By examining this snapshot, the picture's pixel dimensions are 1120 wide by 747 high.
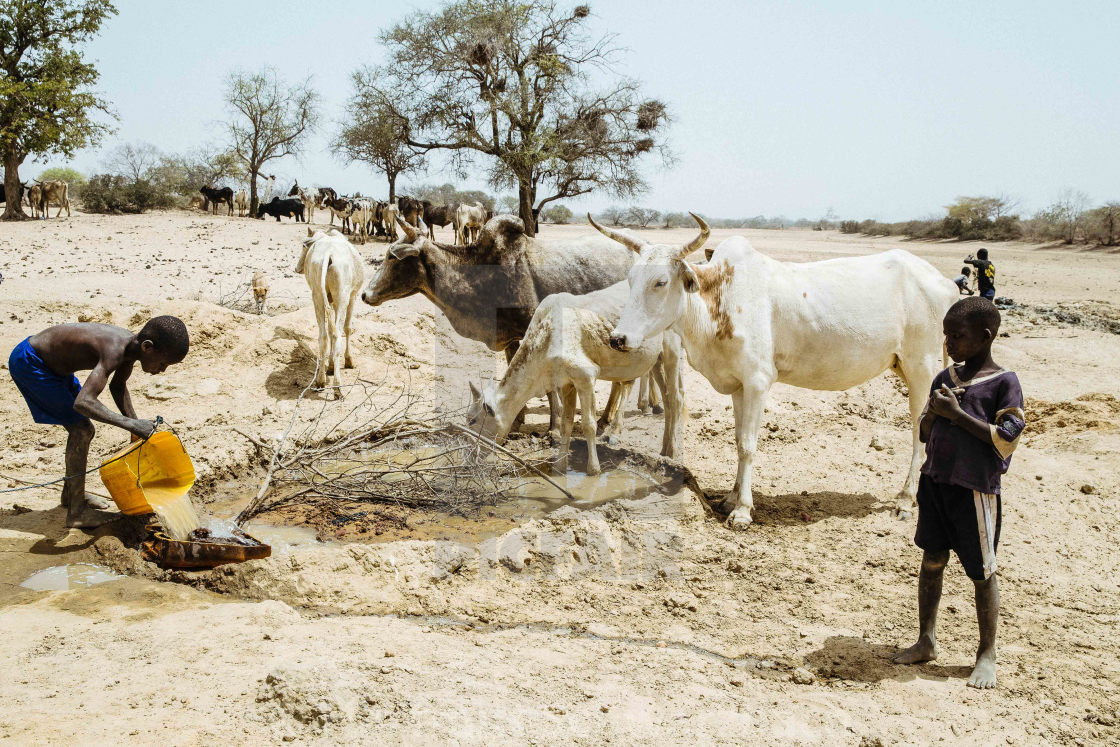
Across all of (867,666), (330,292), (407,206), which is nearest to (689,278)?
(867,666)

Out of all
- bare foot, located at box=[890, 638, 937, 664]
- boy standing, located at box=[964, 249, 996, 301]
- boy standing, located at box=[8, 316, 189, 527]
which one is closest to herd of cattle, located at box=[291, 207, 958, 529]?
bare foot, located at box=[890, 638, 937, 664]

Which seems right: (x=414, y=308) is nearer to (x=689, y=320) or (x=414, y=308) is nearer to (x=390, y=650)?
(x=689, y=320)

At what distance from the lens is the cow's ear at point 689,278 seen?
5.73 meters

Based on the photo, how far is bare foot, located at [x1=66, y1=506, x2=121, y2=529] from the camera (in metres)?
5.05

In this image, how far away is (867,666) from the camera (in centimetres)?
395

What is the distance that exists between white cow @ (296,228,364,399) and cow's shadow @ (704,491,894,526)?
4883 millimetres

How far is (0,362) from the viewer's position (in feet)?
27.8

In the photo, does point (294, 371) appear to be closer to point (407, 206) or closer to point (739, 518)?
point (739, 518)

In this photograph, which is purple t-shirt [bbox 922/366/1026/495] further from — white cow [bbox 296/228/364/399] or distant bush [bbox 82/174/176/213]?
distant bush [bbox 82/174/176/213]

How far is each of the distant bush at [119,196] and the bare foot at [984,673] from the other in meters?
33.9

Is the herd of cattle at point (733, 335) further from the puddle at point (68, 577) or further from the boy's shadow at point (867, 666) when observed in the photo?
the puddle at point (68, 577)

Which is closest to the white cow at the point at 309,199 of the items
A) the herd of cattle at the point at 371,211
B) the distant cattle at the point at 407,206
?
the herd of cattle at the point at 371,211

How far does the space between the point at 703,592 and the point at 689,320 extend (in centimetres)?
207

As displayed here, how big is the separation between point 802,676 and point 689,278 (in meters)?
2.95
